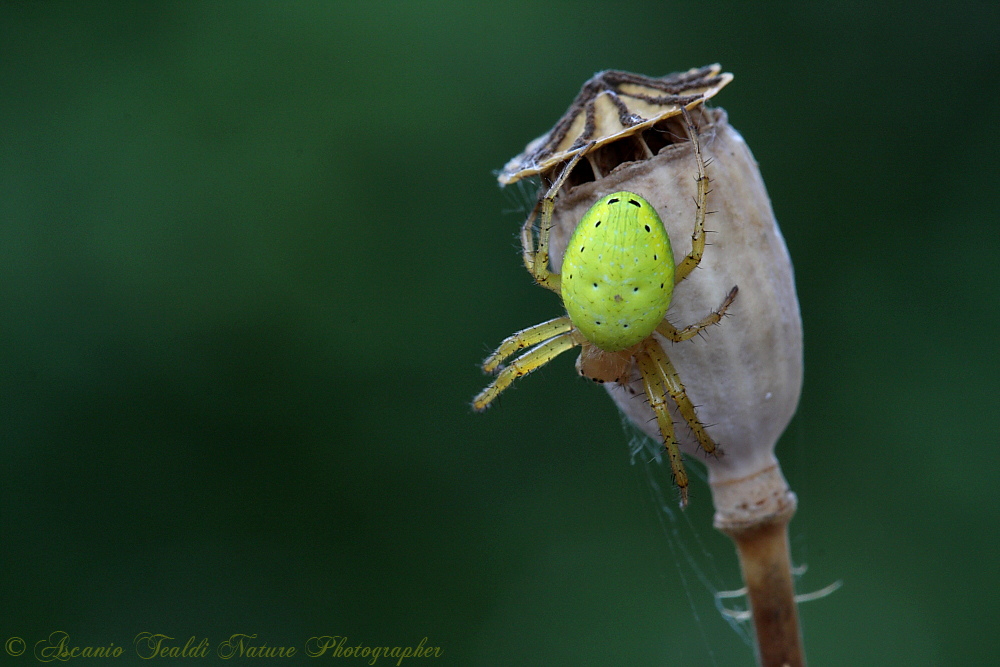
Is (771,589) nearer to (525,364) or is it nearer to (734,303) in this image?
(734,303)

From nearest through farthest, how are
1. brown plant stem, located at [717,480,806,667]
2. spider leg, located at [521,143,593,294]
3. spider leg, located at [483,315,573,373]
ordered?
brown plant stem, located at [717,480,806,667], spider leg, located at [521,143,593,294], spider leg, located at [483,315,573,373]

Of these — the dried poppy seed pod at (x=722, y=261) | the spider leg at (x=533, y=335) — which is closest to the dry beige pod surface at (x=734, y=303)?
the dried poppy seed pod at (x=722, y=261)

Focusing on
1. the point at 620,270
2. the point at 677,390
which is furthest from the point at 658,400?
the point at 620,270

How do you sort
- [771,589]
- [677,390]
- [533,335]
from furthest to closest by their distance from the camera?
[533,335] < [677,390] < [771,589]

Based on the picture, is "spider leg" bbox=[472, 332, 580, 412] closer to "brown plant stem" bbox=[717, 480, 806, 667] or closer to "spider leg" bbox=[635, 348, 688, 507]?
"spider leg" bbox=[635, 348, 688, 507]

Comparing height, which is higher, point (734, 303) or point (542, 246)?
point (542, 246)

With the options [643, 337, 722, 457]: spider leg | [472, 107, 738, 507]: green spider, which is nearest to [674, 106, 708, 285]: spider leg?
[472, 107, 738, 507]: green spider
